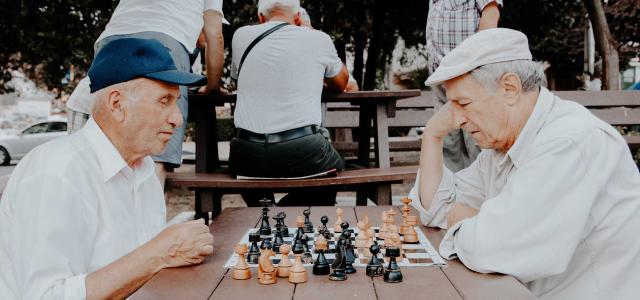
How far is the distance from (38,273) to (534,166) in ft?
4.86

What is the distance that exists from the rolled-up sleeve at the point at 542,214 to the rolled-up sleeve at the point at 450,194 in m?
0.65

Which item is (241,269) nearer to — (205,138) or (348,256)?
(348,256)

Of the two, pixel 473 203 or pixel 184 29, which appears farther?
pixel 184 29

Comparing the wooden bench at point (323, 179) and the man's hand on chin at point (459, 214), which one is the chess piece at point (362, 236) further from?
the wooden bench at point (323, 179)

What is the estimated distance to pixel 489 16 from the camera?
16.2 ft

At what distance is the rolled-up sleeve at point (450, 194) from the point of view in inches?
108

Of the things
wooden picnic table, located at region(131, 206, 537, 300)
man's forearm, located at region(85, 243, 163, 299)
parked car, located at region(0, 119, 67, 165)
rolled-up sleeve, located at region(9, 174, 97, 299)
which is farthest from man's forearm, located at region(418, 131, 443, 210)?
parked car, located at region(0, 119, 67, 165)

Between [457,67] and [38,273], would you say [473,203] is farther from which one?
[38,273]

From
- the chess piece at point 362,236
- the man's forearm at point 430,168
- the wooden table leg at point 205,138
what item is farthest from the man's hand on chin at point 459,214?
the wooden table leg at point 205,138

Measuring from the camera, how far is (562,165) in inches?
79.3

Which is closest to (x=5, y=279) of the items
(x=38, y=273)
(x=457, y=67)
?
(x=38, y=273)

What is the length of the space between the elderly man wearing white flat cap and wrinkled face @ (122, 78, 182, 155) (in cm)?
93

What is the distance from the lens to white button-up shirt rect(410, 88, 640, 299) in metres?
1.97

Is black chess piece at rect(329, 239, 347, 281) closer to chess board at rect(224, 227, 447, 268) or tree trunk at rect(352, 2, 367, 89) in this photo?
chess board at rect(224, 227, 447, 268)
